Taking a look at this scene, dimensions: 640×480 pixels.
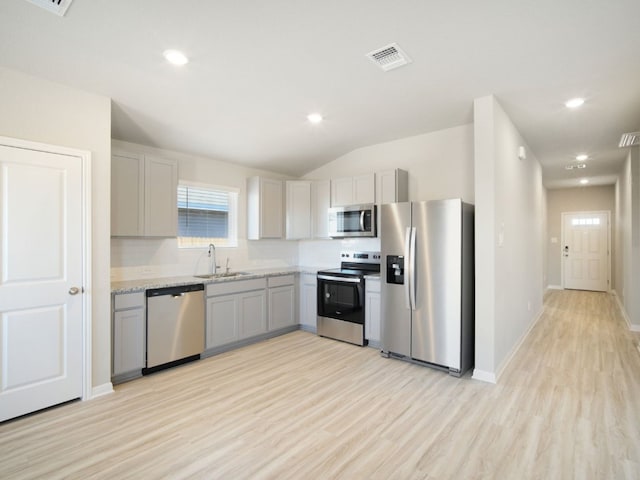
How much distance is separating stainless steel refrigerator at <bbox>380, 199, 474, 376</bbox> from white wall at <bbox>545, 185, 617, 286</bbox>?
22.5ft

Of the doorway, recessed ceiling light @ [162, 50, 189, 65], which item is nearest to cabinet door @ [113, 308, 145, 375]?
the doorway

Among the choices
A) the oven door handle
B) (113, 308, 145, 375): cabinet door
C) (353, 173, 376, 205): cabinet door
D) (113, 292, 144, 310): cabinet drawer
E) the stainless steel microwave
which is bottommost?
(113, 308, 145, 375): cabinet door

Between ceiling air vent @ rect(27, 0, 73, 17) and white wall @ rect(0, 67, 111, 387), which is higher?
ceiling air vent @ rect(27, 0, 73, 17)

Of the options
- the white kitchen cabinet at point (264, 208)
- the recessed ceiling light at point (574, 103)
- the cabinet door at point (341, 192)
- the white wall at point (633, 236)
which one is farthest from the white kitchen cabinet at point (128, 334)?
the white wall at point (633, 236)

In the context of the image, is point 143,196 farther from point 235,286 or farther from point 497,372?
point 497,372

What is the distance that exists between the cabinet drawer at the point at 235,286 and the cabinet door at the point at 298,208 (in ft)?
3.32

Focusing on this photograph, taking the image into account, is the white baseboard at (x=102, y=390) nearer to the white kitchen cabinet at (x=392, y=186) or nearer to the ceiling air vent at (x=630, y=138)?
the white kitchen cabinet at (x=392, y=186)

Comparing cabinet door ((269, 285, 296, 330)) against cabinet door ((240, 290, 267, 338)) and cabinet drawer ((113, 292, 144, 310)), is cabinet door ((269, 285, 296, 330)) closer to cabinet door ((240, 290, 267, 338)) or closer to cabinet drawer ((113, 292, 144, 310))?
cabinet door ((240, 290, 267, 338))

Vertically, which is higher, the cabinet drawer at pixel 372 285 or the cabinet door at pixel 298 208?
the cabinet door at pixel 298 208

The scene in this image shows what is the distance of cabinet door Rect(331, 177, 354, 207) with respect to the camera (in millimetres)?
4809

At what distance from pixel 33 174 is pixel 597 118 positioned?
5.46 meters

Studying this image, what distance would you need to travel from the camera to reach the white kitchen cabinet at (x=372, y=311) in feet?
13.6

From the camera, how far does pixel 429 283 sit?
3.51 m

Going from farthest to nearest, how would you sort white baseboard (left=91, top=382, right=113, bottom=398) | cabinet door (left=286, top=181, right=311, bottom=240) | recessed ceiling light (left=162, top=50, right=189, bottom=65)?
1. cabinet door (left=286, top=181, right=311, bottom=240)
2. white baseboard (left=91, top=382, right=113, bottom=398)
3. recessed ceiling light (left=162, top=50, right=189, bottom=65)
